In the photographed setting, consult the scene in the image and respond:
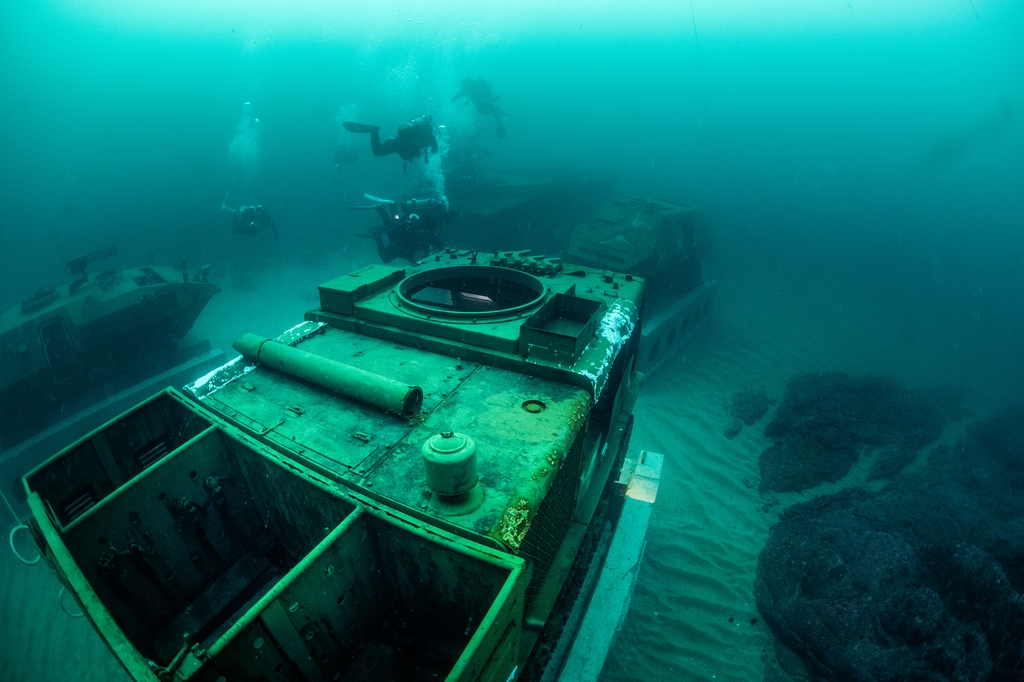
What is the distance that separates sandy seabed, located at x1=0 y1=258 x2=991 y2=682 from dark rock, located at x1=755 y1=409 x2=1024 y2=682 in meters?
0.47

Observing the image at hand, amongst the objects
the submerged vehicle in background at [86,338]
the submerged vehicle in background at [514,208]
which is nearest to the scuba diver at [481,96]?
the submerged vehicle in background at [514,208]

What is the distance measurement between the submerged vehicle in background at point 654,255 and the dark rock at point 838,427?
2.56 m

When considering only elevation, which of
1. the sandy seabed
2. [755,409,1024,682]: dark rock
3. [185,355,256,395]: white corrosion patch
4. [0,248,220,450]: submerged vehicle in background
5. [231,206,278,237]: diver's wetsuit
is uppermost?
[185,355,256,395]: white corrosion patch

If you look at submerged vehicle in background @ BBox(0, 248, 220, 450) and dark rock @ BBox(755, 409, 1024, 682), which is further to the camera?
submerged vehicle in background @ BBox(0, 248, 220, 450)

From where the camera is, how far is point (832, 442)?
7648 millimetres

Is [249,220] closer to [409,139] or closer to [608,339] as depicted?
[409,139]

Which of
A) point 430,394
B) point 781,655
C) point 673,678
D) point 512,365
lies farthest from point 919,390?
point 430,394

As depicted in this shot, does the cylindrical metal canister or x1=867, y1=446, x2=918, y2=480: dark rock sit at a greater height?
the cylindrical metal canister

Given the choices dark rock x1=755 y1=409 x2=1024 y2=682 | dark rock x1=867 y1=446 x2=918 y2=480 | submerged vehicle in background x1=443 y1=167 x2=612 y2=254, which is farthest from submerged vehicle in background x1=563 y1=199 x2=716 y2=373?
dark rock x1=755 y1=409 x2=1024 y2=682

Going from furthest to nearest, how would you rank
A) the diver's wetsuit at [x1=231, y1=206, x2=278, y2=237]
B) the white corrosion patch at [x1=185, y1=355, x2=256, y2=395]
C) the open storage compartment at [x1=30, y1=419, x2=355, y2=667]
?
the diver's wetsuit at [x1=231, y1=206, x2=278, y2=237], the white corrosion patch at [x1=185, y1=355, x2=256, y2=395], the open storage compartment at [x1=30, y1=419, x2=355, y2=667]

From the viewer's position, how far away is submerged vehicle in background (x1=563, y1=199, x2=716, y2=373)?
31.7 ft

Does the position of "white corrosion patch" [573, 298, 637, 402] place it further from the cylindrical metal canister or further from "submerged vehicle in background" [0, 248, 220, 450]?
"submerged vehicle in background" [0, 248, 220, 450]

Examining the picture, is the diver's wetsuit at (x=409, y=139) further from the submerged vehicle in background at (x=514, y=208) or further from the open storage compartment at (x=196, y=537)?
the open storage compartment at (x=196, y=537)

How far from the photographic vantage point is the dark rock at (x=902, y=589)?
164 inches
